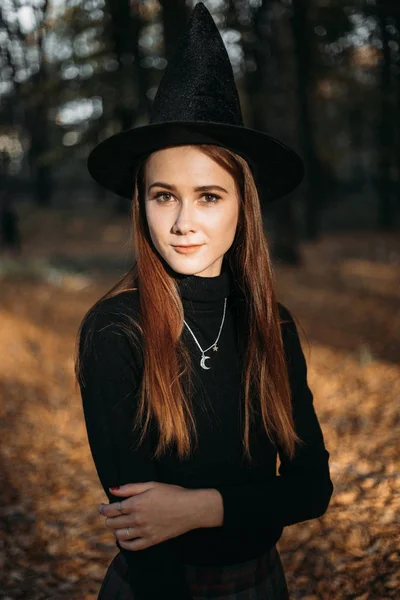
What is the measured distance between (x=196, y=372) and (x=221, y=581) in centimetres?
69

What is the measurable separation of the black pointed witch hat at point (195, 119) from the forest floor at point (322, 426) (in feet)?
1.35

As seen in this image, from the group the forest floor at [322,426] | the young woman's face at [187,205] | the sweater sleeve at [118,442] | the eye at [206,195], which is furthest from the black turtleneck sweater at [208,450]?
the forest floor at [322,426]

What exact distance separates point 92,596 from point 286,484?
2435 mm

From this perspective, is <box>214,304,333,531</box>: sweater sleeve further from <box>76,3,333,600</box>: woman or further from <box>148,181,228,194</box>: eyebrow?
<box>148,181,228,194</box>: eyebrow

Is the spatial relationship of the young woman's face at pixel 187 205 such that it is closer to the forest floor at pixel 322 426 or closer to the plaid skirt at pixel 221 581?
the forest floor at pixel 322 426

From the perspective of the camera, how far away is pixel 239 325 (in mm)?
2127

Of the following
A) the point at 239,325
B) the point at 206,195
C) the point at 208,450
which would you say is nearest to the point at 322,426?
the point at 239,325

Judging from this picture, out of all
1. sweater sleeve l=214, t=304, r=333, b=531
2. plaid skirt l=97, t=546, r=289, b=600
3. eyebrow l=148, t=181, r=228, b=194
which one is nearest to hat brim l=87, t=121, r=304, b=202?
eyebrow l=148, t=181, r=228, b=194

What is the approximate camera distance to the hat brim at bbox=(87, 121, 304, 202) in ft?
6.05

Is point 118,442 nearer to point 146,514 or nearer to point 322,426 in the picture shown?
point 146,514

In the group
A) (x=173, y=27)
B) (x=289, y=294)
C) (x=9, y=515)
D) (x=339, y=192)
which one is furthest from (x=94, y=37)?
(x=339, y=192)

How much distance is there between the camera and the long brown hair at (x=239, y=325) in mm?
1833

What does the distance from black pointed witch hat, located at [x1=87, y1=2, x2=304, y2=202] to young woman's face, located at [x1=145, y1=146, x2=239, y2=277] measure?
61mm

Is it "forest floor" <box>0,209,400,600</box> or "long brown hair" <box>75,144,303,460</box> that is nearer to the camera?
"long brown hair" <box>75,144,303,460</box>
